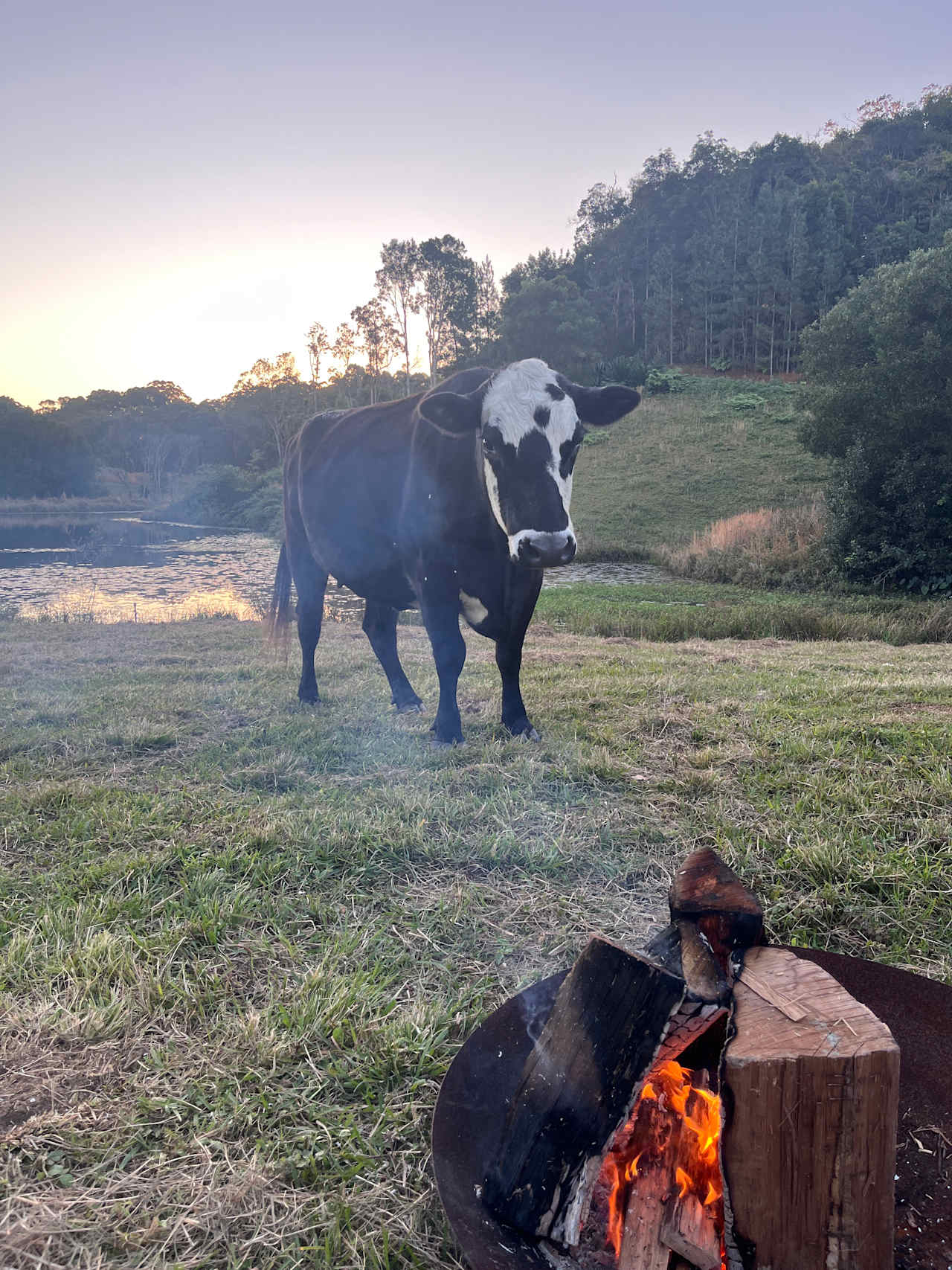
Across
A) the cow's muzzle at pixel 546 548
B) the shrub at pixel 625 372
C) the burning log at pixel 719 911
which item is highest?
the shrub at pixel 625 372

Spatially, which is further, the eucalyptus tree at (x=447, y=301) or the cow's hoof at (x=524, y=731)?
the eucalyptus tree at (x=447, y=301)

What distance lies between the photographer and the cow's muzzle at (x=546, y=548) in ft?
10.8

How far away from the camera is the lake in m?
13.1

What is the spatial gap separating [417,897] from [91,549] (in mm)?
23662

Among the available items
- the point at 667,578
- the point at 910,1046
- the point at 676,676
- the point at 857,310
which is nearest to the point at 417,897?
the point at 910,1046

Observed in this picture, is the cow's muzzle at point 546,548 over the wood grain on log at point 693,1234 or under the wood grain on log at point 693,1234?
over

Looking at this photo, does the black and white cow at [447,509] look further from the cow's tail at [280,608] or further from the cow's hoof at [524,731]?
the cow's tail at [280,608]

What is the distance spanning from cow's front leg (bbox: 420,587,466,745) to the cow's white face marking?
79 cm

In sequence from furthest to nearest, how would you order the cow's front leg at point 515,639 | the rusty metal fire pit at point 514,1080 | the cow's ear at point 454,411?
the cow's front leg at point 515,639
the cow's ear at point 454,411
the rusty metal fire pit at point 514,1080

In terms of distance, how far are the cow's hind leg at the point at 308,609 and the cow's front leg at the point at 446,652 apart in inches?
60.4

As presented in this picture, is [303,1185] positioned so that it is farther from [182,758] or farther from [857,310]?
[857,310]

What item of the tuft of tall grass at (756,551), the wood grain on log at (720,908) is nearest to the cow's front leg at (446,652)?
the wood grain on log at (720,908)

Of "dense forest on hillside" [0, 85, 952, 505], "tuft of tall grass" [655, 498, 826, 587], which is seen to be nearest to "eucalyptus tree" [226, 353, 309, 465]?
"dense forest on hillside" [0, 85, 952, 505]

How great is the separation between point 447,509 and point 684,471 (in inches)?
921
